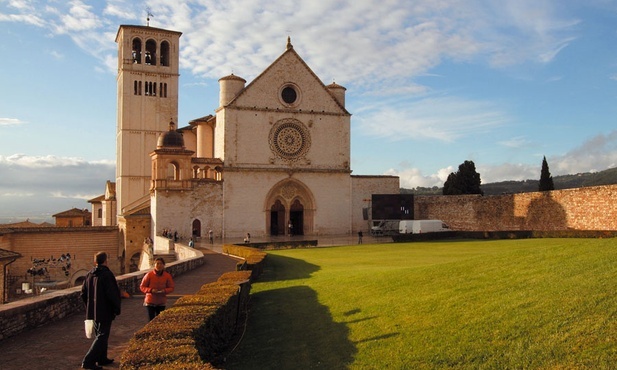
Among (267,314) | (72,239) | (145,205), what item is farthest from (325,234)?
(267,314)

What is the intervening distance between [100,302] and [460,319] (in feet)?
18.3

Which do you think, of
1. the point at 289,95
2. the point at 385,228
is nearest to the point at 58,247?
the point at 289,95

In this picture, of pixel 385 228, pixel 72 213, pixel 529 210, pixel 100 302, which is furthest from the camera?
pixel 72 213

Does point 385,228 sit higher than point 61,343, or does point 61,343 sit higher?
point 385,228

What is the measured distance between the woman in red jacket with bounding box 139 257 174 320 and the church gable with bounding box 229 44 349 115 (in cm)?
3723

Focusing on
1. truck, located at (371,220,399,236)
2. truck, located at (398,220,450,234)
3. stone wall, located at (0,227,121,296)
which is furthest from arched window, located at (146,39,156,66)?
truck, located at (398,220,450,234)

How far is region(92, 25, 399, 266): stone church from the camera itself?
44812mm

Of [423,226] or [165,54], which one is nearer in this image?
[423,226]

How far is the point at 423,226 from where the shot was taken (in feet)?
145

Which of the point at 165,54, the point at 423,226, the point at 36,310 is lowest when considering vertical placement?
the point at 36,310

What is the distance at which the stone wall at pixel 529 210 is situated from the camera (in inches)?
1246

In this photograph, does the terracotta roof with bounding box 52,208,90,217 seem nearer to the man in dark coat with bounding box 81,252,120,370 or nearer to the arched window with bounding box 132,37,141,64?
the arched window with bounding box 132,37,141,64

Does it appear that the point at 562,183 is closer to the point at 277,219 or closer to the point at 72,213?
the point at 277,219

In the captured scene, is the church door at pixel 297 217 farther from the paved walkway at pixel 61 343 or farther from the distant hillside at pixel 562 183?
the distant hillside at pixel 562 183
